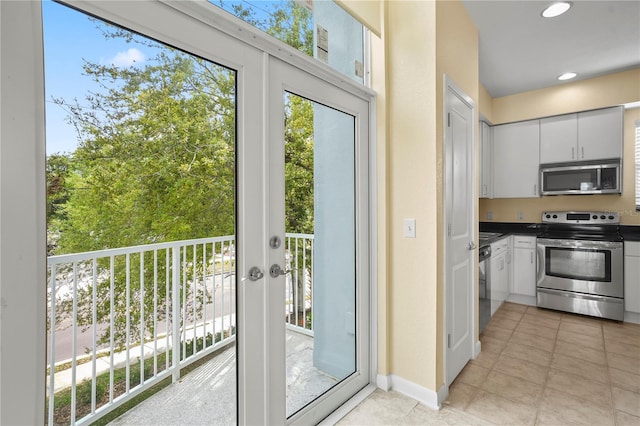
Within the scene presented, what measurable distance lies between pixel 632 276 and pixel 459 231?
2495 millimetres

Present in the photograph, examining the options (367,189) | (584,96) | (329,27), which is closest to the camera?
(329,27)

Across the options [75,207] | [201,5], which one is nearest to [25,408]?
[75,207]

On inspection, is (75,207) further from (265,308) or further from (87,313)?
(265,308)

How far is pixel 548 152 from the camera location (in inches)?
155

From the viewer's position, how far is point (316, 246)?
1857mm

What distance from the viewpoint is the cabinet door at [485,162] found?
162 inches

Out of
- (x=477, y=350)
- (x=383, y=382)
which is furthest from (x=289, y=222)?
(x=477, y=350)

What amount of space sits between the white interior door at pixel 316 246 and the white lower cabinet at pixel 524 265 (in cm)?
291

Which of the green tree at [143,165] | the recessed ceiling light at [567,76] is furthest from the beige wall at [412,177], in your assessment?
the recessed ceiling light at [567,76]

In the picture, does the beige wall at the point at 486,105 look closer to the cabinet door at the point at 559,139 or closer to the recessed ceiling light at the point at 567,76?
the cabinet door at the point at 559,139

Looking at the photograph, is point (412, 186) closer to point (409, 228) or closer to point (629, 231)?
point (409, 228)

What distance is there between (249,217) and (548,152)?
4.18 meters

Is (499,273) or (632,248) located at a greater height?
(632,248)

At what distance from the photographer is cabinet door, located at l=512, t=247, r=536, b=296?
388cm
